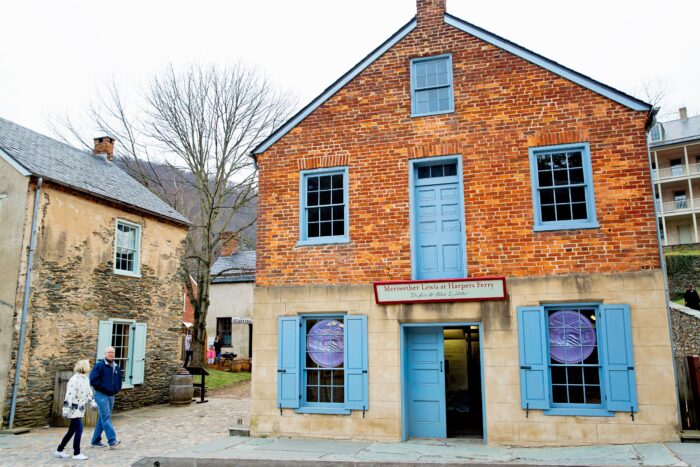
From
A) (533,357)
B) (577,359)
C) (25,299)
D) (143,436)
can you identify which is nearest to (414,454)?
(533,357)

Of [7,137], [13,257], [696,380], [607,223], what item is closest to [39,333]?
[13,257]

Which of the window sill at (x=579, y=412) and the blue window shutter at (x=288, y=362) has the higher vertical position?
the blue window shutter at (x=288, y=362)

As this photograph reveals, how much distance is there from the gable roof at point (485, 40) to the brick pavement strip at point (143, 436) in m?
6.36

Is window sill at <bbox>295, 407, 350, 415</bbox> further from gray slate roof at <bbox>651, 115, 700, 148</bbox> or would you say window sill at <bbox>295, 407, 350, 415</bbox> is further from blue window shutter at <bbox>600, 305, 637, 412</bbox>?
gray slate roof at <bbox>651, 115, 700, 148</bbox>

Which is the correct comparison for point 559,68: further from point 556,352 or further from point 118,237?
point 118,237

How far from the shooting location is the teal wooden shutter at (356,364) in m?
10.8

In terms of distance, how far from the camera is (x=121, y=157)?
2706 centimetres

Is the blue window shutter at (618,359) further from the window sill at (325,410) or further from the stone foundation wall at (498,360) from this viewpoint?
the window sill at (325,410)

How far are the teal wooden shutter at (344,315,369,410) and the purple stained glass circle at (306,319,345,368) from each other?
0.26 meters

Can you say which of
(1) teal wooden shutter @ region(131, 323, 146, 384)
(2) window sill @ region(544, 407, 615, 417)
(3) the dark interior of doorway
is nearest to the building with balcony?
(3) the dark interior of doorway

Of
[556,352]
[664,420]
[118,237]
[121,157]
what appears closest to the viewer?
[664,420]

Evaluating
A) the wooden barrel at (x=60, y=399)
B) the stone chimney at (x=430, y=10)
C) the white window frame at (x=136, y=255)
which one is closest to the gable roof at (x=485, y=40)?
the stone chimney at (x=430, y=10)

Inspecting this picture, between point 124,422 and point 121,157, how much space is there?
15883 millimetres

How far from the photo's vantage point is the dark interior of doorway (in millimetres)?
13055
